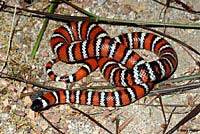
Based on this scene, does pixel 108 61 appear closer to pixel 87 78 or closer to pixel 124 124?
pixel 87 78

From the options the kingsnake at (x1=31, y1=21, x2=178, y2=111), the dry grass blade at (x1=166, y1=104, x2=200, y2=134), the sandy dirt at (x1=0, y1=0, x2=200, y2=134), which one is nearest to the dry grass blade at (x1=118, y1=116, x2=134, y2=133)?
the sandy dirt at (x1=0, y1=0, x2=200, y2=134)

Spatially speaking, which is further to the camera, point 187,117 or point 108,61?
point 108,61

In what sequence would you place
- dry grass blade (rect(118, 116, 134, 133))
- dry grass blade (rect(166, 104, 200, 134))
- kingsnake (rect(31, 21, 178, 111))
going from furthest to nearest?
kingsnake (rect(31, 21, 178, 111))
dry grass blade (rect(118, 116, 134, 133))
dry grass blade (rect(166, 104, 200, 134))

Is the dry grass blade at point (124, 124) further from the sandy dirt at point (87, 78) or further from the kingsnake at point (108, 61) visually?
the kingsnake at point (108, 61)

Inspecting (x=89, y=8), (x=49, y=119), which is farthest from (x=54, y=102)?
(x=89, y=8)

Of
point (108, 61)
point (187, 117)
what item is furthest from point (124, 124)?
point (108, 61)

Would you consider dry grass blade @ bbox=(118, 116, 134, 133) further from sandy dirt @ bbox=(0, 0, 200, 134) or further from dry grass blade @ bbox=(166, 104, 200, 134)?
dry grass blade @ bbox=(166, 104, 200, 134)

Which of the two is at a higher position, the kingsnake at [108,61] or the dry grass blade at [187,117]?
the kingsnake at [108,61]

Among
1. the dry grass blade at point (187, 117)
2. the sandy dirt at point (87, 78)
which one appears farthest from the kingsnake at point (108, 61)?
the dry grass blade at point (187, 117)

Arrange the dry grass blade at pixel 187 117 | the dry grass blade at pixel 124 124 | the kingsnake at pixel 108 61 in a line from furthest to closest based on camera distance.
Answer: the kingsnake at pixel 108 61 → the dry grass blade at pixel 124 124 → the dry grass blade at pixel 187 117
